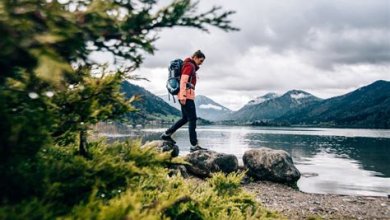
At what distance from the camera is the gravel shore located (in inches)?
474

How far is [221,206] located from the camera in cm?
530

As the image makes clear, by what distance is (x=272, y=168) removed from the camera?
749 inches

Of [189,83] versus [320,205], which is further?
[320,205]

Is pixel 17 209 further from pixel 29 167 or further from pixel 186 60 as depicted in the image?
pixel 186 60

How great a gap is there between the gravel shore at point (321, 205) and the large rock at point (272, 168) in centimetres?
152

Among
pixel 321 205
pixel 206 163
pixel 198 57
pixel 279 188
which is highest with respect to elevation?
pixel 198 57

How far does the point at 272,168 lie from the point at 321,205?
5.44 m

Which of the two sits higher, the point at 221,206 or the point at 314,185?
the point at 221,206

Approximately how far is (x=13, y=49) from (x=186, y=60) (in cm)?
1054

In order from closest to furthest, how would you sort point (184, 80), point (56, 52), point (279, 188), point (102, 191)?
point (56, 52), point (102, 191), point (184, 80), point (279, 188)

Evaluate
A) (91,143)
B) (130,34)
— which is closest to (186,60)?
(91,143)

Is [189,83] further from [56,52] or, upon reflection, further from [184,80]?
[56,52]

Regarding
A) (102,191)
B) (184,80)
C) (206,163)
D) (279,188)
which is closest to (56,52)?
(102,191)

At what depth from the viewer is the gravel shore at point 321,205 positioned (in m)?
12.0
